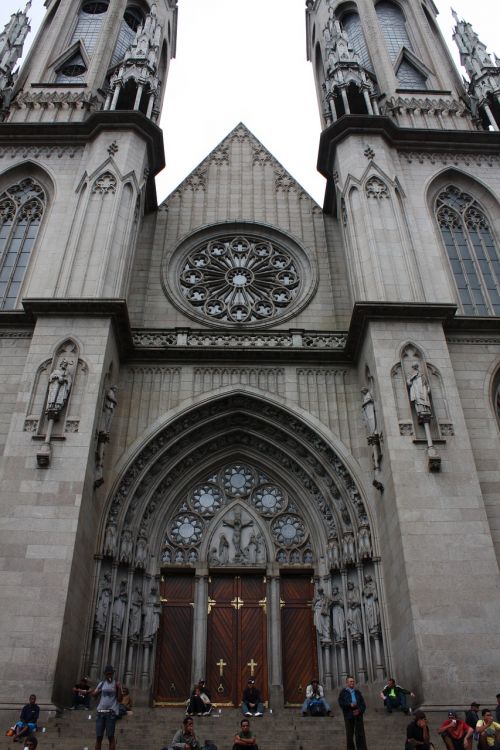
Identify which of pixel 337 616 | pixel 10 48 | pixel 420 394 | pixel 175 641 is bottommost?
pixel 175 641

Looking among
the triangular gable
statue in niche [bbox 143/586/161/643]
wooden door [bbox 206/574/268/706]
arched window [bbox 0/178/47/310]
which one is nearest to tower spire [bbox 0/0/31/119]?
arched window [bbox 0/178/47/310]

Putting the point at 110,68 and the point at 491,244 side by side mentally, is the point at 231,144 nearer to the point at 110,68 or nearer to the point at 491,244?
the point at 110,68

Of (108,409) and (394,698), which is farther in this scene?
(108,409)

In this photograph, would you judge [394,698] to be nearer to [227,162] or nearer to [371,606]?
[371,606]

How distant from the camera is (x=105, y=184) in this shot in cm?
1759

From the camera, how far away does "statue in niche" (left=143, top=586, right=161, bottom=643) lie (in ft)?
44.2

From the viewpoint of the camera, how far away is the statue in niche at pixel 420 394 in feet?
42.5

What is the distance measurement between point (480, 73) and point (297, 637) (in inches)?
762

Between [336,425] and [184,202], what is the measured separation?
32.1 ft

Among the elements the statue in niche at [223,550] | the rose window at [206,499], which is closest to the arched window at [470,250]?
the rose window at [206,499]

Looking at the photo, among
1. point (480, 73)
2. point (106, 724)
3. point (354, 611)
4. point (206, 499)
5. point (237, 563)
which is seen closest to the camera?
point (106, 724)

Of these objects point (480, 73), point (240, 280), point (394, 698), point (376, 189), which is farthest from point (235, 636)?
point (480, 73)

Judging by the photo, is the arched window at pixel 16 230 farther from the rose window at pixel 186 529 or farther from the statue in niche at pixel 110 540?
the rose window at pixel 186 529

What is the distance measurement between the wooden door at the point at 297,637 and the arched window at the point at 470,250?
8117 mm
